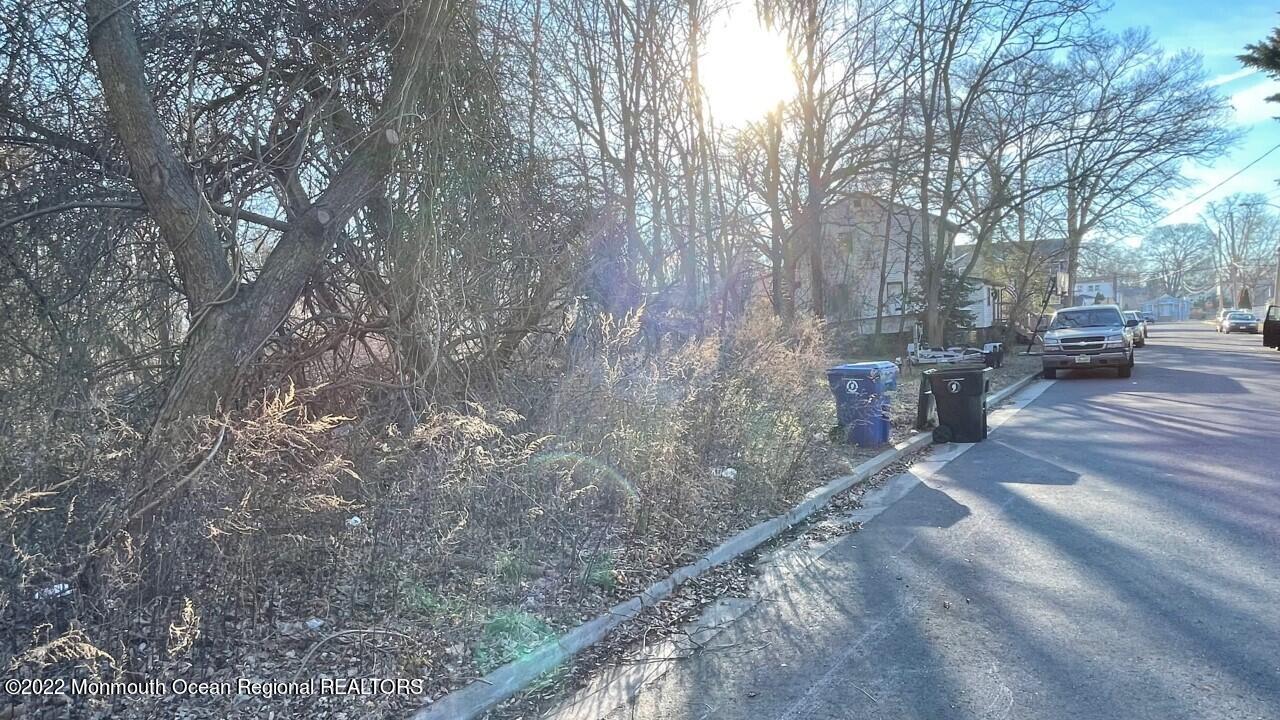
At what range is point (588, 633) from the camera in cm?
386

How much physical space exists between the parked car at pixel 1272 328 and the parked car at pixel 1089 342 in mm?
10873

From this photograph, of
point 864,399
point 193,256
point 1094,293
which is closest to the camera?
point 193,256

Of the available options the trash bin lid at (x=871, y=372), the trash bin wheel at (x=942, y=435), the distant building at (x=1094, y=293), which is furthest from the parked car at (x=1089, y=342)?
the distant building at (x=1094, y=293)

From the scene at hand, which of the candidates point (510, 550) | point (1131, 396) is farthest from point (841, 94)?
point (510, 550)

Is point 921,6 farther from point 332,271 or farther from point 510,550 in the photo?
point 510,550

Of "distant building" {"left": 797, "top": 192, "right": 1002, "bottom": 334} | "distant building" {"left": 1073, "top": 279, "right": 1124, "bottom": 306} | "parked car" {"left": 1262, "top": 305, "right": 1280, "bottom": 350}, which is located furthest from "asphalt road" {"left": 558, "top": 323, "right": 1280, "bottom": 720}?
"distant building" {"left": 1073, "top": 279, "right": 1124, "bottom": 306}

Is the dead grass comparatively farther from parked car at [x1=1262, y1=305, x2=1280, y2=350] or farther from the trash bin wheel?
parked car at [x1=1262, y1=305, x2=1280, y2=350]

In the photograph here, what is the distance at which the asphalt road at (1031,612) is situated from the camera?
10.5 ft

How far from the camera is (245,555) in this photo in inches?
139

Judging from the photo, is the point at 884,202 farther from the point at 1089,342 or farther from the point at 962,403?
the point at 962,403

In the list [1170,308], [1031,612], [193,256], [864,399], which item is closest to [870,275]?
[864,399]

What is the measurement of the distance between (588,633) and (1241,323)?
190ft

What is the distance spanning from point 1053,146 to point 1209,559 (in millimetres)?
20885

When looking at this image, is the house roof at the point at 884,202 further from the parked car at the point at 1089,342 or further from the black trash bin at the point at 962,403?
the black trash bin at the point at 962,403
